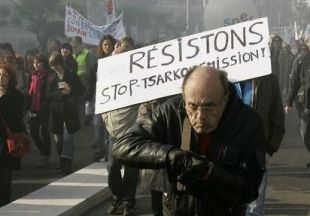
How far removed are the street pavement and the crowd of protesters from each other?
0.91ft

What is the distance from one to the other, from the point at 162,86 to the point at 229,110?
1.65 meters

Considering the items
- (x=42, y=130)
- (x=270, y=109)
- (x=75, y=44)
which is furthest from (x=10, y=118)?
(x=75, y=44)

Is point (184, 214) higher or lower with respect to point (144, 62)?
lower

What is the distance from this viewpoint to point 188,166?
2.40 meters

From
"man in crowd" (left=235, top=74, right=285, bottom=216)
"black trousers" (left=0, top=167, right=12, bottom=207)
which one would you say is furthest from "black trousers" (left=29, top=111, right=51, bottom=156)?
"man in crowd" (left=235, top=74, right=285, bottom=216)

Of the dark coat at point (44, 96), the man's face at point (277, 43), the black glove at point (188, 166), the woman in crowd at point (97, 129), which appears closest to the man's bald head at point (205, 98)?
the black glove at point (188, 166)

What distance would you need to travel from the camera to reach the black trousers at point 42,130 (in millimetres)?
9578

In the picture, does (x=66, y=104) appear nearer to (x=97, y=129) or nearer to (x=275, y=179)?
(x=97, y=129)

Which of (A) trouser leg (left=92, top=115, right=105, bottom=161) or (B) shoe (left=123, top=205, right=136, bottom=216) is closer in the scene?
(B) shoe (left=123, top=205, right=136, bottom=216)

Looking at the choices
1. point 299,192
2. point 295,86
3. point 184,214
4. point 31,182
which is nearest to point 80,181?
point 31,182

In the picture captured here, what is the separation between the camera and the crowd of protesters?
8.13 ft

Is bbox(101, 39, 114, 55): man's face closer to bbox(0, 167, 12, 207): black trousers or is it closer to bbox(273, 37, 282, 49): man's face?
bbox(0, 167, 12, 207): black trousers

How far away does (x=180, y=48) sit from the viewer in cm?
421

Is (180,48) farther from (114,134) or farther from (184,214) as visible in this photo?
(114,134)
